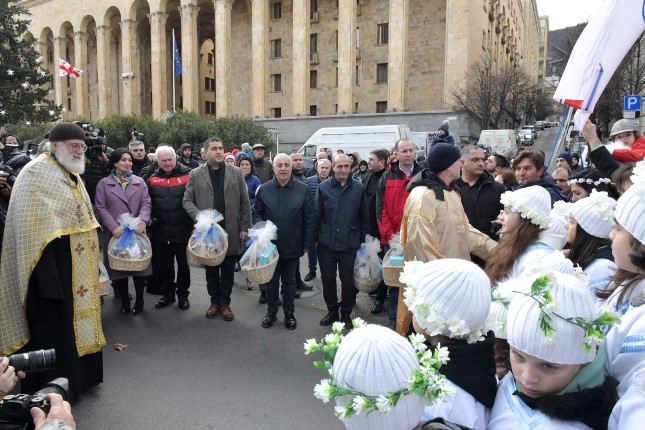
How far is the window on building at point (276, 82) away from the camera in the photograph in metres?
43.3

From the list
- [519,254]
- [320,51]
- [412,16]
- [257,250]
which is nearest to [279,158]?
[257,250]

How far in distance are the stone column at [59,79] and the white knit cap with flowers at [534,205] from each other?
194ft

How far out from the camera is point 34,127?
1176 inches

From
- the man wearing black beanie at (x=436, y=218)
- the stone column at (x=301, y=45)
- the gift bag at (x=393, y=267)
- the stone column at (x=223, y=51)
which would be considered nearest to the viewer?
the man wearing black beanie at (x=436, y=218)

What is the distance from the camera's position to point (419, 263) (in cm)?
174

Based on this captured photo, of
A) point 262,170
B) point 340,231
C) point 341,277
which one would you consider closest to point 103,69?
point 262,170

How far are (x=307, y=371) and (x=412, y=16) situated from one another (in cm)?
3733

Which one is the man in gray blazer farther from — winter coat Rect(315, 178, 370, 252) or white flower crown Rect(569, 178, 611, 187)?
white flower crown Rect(569, 178, 611, 187)

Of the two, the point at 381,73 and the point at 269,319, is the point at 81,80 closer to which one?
the point at 381,73

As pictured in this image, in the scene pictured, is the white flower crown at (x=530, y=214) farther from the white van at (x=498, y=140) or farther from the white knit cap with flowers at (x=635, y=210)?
the white van at (x=498, y=140)

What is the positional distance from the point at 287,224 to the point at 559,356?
4.58m

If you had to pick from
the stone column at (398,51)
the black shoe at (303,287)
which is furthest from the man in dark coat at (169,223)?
the stone column at (398,51)

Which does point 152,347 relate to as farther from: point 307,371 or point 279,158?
point 279,158

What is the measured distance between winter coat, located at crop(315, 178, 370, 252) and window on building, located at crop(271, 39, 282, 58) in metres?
40.2
